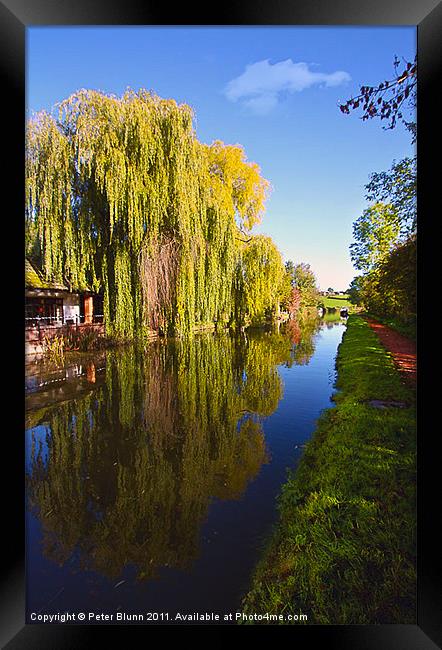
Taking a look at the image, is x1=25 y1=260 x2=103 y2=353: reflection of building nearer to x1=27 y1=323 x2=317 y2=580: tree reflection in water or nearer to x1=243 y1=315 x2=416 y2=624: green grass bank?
x1=27 y1=323 x2=317 y2=580: tree reflection in water

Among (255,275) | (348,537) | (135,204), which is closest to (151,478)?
(348,537)

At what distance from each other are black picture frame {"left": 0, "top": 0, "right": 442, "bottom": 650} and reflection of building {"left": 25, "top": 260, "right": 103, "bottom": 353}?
0.55m

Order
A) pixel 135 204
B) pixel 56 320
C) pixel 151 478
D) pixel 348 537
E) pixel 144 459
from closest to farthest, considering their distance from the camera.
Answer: pixel 348 537 → pixel 151 478 → pixel 144 459 → pixel 56 320 → pixel 135 204

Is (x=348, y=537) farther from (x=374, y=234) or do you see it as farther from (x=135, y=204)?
(x=135, y=204)

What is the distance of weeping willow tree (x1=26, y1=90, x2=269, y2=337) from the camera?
3.53m

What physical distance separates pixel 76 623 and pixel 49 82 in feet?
10.0

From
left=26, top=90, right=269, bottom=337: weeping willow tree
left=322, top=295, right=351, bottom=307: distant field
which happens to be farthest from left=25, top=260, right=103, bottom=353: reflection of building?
left=322, top=295, right=351, bottom=307: distant field

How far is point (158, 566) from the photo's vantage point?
1.73m
